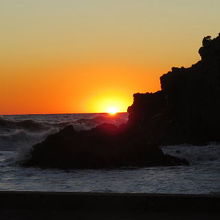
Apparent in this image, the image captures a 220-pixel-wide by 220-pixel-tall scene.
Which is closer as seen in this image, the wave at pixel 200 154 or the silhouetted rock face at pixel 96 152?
the silhouetted rock face at pixel 96 152

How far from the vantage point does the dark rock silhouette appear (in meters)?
17.4

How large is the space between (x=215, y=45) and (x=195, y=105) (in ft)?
16.7

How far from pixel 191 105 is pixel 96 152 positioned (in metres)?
13.9

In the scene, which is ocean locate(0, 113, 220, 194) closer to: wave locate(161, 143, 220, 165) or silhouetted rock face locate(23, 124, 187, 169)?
wave locate(161, 143, 220, 165)

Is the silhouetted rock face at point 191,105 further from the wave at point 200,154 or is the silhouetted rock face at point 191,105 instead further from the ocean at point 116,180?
the ocean at point 116,180

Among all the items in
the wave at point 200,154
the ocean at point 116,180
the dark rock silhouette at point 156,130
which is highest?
the dark rock silhouette at point 156,130

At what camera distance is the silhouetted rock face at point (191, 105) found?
28984 mm
